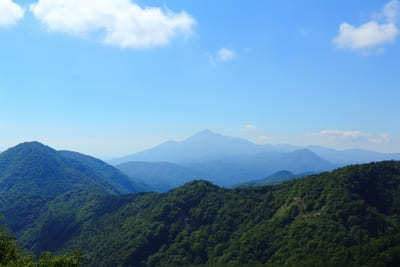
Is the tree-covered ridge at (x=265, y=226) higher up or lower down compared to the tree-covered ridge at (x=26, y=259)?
lower down

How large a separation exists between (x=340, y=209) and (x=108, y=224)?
118 m

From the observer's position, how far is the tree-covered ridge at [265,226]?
81.9 metres

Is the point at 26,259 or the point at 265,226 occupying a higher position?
the point at 26,259

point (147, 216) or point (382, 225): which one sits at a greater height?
point (382, 225)

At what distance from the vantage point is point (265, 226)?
4104 inches

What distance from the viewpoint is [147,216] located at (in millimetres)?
143375

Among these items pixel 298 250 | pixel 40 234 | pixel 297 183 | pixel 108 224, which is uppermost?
pixel 297 183

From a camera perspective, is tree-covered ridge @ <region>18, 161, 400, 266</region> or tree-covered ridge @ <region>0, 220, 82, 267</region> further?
tree-covered ridge @ <region>18, 161, 400, 266</region>

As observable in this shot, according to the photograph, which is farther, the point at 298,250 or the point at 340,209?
the point at 340,209

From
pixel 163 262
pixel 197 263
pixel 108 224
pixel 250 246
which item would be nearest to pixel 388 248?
pixel 250 246

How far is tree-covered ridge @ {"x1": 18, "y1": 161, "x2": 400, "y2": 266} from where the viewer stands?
269ft

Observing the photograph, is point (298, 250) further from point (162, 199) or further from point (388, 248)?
point (162, 199)

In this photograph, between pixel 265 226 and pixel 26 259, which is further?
pixel 265 226

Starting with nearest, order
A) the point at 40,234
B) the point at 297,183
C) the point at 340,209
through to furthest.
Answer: the point at 340,209
the point at 297,183
the point at 40,234
